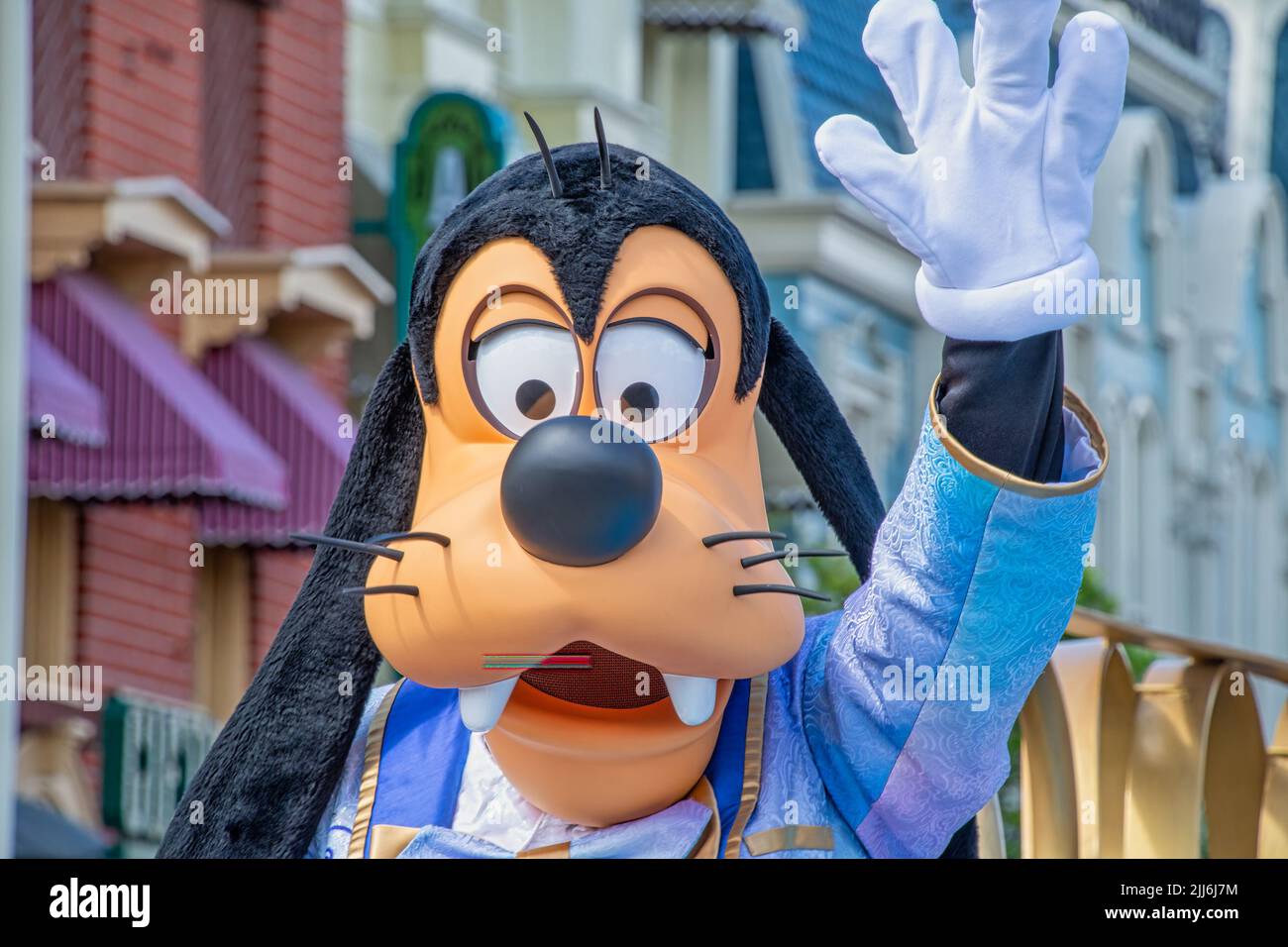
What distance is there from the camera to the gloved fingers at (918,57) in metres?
2.58

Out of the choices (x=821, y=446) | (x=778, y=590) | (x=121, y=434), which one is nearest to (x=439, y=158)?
(x=121, y=434)

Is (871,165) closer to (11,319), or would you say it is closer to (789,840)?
(789,840)

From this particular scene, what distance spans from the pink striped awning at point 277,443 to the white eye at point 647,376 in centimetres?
598

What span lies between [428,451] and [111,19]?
6110 mm

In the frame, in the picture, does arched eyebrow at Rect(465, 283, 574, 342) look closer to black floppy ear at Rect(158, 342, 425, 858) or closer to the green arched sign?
black floppy ear at Rect(158, 342, 425, 858)

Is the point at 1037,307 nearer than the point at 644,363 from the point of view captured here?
Yes

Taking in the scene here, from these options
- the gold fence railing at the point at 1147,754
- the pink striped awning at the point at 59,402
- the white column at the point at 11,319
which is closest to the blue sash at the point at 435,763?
the gold fence railing at the point at 1147,754

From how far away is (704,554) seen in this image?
2.63m

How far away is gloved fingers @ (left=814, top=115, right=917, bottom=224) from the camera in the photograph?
2.56 meters

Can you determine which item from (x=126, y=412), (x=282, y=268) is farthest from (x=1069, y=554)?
(x=282, y=268)

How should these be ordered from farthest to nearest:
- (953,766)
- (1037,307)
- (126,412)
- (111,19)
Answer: (111,19) < (126,412) < (953,766) < (1037,307)

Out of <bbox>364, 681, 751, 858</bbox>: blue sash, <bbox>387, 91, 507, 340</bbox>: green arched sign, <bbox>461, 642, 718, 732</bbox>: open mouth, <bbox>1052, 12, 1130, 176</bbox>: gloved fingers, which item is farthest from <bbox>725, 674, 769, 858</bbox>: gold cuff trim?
<bbox>387, 91, 507, 340</bbox>: green arched sign

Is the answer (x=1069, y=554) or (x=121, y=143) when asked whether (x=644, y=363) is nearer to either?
(x=1069, y=554)

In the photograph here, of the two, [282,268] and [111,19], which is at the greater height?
[111,19]
